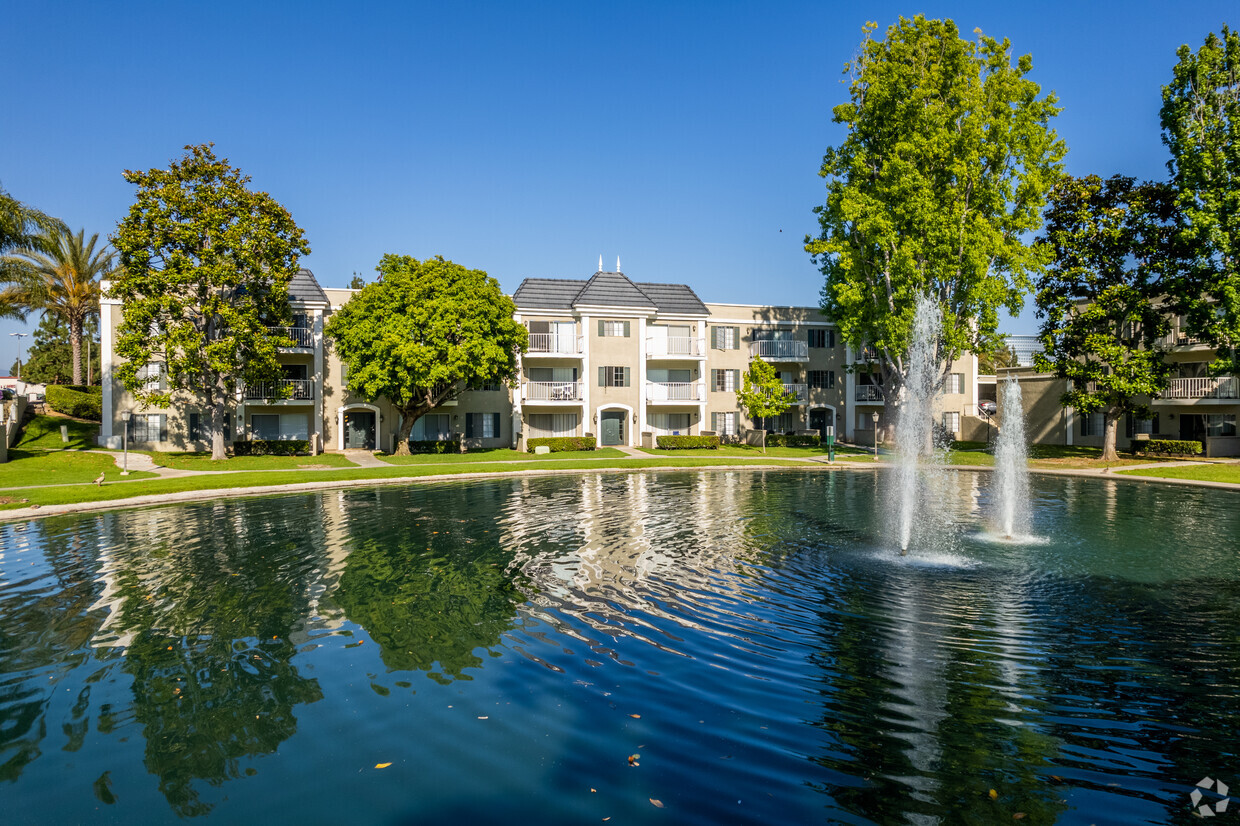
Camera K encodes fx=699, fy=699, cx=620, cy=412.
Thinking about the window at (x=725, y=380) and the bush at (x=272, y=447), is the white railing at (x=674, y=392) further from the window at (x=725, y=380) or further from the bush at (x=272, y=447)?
the bush at (x=272, y=447)

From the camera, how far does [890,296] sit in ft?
123

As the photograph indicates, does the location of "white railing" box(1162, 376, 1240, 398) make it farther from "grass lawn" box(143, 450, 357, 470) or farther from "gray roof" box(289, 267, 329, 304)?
"gray roof" box(289, 267, 329, 304)

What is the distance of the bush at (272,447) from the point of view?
41.0m

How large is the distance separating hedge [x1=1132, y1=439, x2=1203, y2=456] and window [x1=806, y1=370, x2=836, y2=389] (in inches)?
759

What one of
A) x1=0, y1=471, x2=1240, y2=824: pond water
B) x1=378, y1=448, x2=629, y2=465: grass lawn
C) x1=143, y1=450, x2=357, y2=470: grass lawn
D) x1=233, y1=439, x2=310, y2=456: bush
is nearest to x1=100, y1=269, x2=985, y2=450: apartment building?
x1=233, y1=439, x2=310, y2=456: bush

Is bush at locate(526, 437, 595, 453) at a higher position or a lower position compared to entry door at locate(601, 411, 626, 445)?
lower

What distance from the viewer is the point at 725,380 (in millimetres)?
50969

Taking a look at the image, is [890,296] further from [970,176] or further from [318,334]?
[318,334]

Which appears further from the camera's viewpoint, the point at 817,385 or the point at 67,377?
the point at 67,377

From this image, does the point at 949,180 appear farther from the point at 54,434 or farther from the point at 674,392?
the point at 54,434

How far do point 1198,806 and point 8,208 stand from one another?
41.3 meters

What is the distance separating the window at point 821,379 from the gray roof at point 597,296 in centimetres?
957

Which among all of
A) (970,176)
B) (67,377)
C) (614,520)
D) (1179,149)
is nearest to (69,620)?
(614,520)

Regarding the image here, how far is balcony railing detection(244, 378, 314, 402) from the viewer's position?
40.1 metres
